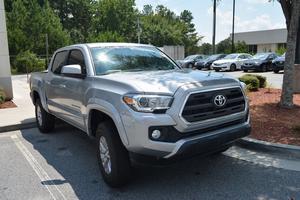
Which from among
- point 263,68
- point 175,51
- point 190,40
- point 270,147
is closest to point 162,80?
point 270,147

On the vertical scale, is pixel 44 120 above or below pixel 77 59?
below

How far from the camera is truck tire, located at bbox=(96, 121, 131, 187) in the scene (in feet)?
13.3

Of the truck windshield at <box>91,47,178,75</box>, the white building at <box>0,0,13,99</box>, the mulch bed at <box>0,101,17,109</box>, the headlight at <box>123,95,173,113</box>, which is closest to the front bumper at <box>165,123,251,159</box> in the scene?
the headlight at <box>123,95,173,113</box>

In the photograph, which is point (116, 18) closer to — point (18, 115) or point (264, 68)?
point (264, 68)

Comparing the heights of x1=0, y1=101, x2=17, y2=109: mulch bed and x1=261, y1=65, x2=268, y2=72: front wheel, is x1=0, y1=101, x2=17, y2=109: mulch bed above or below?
below

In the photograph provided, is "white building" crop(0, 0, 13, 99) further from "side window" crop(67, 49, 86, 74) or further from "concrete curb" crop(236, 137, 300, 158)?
"concrete curb" crop(236, 137, 300, 158)

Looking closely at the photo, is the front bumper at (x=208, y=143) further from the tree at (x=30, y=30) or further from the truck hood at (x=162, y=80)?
the tree at (x=30, y=30)

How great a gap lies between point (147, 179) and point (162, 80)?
1.39 meters

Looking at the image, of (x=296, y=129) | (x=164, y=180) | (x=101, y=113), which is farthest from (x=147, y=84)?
(x=296, y=129)

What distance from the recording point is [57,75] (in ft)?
20.4

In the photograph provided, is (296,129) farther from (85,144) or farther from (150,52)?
(85,144)

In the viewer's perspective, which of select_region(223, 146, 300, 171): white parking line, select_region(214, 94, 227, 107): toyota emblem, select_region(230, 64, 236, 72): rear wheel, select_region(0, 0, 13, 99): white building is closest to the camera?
select_region(214, 94, 227, 107): toyota emblem

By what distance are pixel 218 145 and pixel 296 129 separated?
269cm

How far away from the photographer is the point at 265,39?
58.7 m
